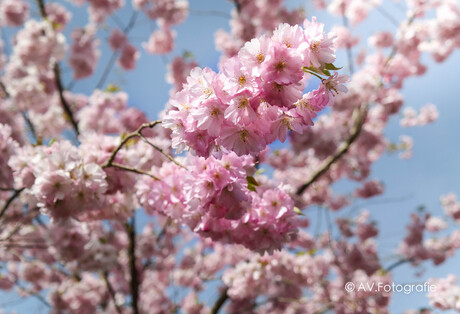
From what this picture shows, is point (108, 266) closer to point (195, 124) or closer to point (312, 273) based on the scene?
point (312, 273)

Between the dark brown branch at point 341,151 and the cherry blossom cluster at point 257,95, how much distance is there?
11.8 ft

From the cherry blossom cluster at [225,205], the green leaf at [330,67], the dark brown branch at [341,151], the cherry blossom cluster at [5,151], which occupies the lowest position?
the cherry blossom cluster at [225,205]

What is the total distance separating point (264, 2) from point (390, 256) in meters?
6.03

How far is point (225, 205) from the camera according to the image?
180cm

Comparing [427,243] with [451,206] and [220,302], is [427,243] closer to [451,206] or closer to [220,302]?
[451,206]

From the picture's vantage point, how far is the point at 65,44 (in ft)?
19.9

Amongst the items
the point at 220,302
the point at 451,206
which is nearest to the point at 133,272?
the point at 220,302

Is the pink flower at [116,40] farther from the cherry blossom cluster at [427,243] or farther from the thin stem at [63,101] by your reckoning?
the cherry blossom cluster at [427,243]

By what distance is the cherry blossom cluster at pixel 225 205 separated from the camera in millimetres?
1816

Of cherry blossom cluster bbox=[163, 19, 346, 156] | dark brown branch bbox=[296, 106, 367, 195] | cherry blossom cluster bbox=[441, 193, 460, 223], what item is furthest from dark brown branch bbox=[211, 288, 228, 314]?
cherry blossom cluster bbox=[441, 193, 460, 223]

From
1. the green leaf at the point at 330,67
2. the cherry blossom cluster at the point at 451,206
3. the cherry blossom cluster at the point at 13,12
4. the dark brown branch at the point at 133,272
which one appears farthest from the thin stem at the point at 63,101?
the cherry blossom cluster at the point at 451,206

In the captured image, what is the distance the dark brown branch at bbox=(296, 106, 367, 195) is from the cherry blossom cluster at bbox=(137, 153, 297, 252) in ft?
9.03

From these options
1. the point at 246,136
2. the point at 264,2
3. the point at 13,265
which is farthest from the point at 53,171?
the point at 13,265

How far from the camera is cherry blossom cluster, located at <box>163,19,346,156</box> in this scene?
1223mm
